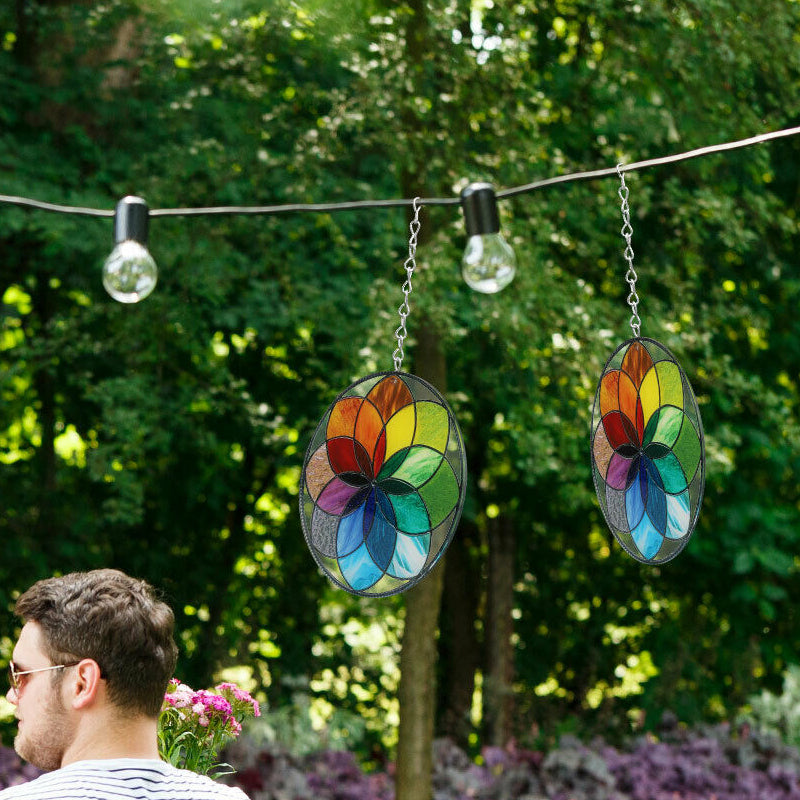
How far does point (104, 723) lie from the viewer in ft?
5.15

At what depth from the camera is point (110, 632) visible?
1590 millimetres

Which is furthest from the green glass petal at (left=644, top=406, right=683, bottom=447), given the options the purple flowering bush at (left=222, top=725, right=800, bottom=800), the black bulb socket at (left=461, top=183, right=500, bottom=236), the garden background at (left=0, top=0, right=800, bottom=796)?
the purple flowering bush at (left=222, top=725, right=800, bottom=800)

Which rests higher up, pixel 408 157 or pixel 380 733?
pixel 408 157

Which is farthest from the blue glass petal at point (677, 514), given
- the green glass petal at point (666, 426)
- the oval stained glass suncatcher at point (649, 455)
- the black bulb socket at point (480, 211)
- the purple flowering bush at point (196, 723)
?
the purple flowering bush at point (196, 723)

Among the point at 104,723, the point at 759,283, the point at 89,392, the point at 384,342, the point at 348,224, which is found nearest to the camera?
the point at 104,723

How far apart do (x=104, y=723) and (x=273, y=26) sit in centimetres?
317

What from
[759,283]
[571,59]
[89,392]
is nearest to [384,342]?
[89,392]

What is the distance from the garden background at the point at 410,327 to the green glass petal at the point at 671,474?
4.94ft

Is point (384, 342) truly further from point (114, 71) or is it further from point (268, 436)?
point (114, 71)

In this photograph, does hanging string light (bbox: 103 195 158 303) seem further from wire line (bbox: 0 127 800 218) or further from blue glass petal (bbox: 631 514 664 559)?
blue glass petal (bbox: 631 514 664 559)

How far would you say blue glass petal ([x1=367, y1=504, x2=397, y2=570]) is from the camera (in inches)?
83.2

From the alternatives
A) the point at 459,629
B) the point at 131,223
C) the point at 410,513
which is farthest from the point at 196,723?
the point at 459,629

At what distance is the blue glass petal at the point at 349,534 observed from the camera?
212 cm

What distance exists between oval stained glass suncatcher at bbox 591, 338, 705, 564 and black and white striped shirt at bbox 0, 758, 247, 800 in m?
1.05
